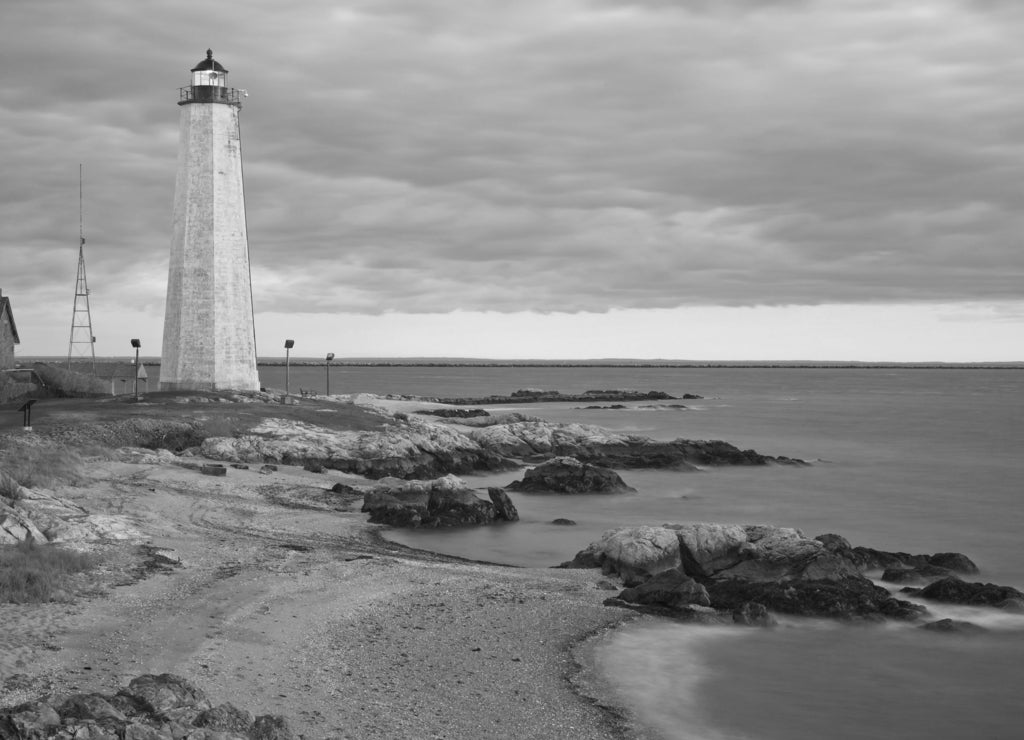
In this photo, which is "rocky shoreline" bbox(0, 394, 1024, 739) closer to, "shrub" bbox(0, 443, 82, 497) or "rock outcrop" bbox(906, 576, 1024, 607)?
"rock outcrop" bbox(906, 576, 1024, 607)

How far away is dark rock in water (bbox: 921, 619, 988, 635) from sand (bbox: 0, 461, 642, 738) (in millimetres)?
4596

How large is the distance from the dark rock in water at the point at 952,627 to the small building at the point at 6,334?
39789 millimetres

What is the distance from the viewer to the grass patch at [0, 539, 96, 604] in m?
11.8

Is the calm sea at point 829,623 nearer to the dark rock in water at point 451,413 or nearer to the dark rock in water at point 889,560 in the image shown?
the dark rock in water at point 889,560

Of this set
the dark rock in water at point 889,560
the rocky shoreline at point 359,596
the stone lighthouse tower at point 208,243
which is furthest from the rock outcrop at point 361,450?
the dark rock in water at point 889,560

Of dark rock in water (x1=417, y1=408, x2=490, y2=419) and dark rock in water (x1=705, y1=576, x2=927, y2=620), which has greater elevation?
dark rock in water (x1=417, y1=408, x2=490, y2=419)

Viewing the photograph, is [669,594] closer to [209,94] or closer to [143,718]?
[143,718]

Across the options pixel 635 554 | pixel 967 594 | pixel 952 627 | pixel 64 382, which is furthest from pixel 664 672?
pixel 64 382

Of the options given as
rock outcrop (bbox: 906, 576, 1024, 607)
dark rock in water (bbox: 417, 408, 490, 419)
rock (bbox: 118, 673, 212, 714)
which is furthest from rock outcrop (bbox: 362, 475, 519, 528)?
dark rock in water (bbox: 417, 408, 490, 419)

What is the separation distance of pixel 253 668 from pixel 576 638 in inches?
177

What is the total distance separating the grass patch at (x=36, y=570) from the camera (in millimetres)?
11805

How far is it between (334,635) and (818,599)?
7.60 meters

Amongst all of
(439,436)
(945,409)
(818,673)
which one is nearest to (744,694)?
(818,673)

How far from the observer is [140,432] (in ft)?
99.8
